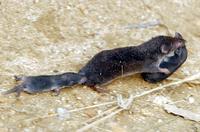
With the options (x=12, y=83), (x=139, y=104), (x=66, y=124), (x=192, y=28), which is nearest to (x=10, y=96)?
(x=12, y=83)

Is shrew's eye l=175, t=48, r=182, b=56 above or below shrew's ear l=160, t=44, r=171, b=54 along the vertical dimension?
below

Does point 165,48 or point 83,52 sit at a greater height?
point 165,48

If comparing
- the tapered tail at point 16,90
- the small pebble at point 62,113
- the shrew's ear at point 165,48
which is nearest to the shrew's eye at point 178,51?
the shrew's ear at point 165,48

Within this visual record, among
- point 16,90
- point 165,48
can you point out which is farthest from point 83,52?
point 16,90

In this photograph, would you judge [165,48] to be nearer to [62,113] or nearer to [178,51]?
[178,51]

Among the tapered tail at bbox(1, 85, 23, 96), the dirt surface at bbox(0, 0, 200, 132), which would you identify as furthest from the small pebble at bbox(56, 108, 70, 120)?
the tapered tail at bbox(1, 85, 23, 96)

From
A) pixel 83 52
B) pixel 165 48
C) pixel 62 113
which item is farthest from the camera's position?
pixel 83 52

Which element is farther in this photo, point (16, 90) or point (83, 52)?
point (83, 52)

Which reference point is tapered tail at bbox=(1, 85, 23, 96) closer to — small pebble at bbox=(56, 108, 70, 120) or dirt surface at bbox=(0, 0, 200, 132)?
dirt surface at bbox=(0, 0, 200, 132)

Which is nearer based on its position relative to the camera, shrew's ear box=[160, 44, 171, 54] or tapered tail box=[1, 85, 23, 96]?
tapered tail box=[1, 85, 23, 96]
